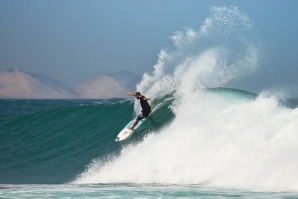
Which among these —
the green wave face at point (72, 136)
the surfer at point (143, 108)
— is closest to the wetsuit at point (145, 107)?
the surfer at point (143, 108)

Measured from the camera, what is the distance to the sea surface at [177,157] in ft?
34.2

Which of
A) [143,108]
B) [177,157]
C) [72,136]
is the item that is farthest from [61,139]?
[177,157]

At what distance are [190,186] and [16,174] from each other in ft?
20.7

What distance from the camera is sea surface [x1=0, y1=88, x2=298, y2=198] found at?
10.4 meters

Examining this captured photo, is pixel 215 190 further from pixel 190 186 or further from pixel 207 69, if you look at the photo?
pixel 207 69

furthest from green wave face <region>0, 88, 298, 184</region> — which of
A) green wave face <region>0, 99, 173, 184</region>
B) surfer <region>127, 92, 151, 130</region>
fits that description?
surfer <region>127, 92, 151, 130</region>

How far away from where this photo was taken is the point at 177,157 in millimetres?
12484

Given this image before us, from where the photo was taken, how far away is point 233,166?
11.5 meters

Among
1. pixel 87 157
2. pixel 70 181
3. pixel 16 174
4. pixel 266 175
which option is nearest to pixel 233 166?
pixel 266 175

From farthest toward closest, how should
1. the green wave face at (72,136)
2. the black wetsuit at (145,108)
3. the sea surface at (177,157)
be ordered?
the black wetsuit at (145,108)
the green wave face at (72,136)
the sea surface at (177,157)

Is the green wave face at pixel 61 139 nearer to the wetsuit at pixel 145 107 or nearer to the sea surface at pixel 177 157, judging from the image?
the sea surface at pixel 177 157

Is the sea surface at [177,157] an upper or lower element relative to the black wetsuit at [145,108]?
lower

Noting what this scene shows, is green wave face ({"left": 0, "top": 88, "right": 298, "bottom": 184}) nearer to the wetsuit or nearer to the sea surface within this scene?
the sea surface

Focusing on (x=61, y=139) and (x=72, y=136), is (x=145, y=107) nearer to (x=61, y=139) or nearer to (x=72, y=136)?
(x=72, y=136)
